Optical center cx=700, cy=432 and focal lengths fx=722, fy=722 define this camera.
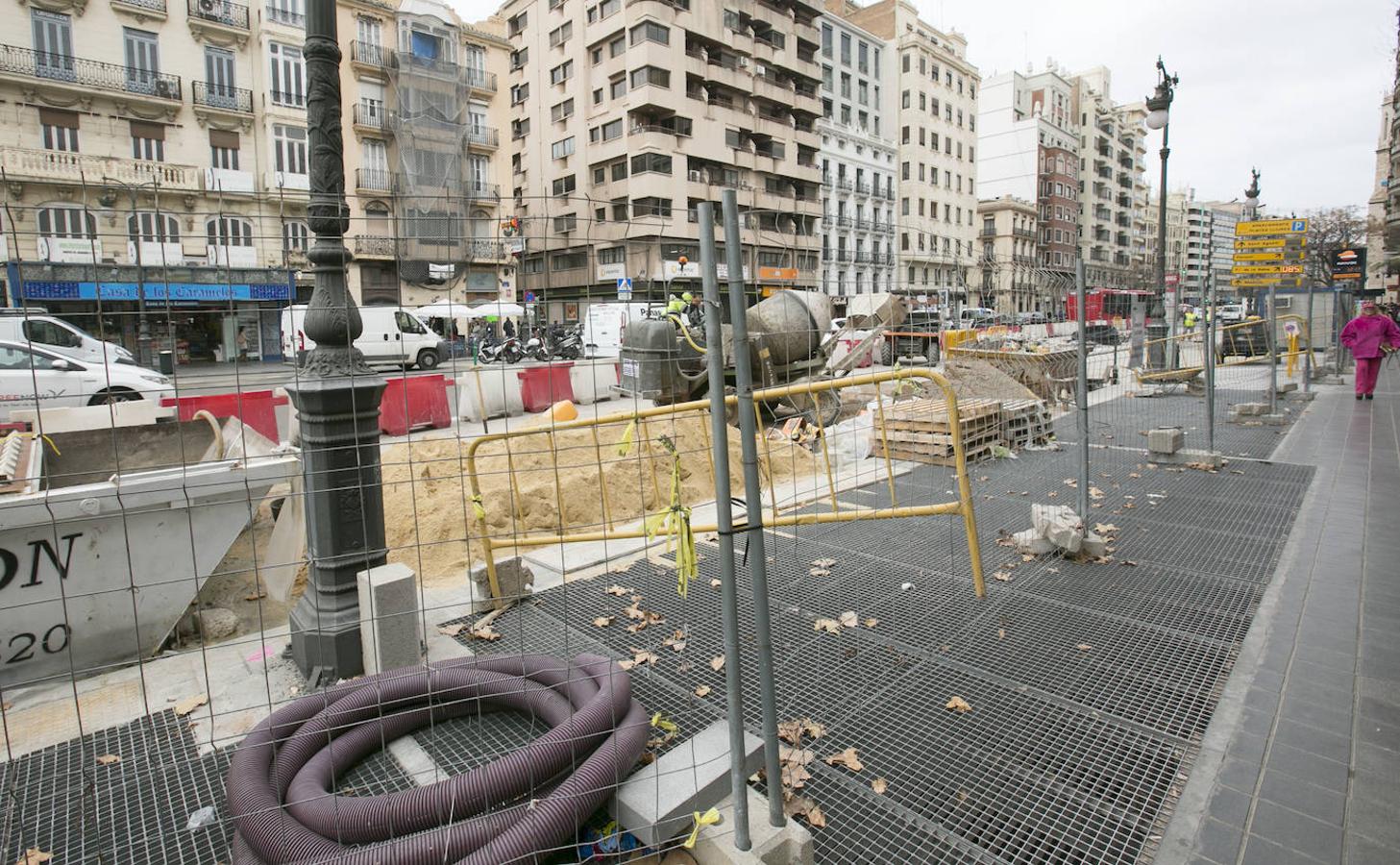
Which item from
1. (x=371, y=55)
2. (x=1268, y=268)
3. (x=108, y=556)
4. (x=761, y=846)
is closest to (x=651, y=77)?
(x=371, y=55)

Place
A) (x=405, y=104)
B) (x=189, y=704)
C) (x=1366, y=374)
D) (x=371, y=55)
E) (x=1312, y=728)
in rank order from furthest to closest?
(x=371, y=55) → (x=405, y=104) → (x=1366, y=374) → (x=189, y=704) → (x=1312, y=728)

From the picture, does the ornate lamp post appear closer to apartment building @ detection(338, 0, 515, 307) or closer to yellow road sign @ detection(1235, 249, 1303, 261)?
yellow road sign @ detection(1235, 249, 1303, 261)

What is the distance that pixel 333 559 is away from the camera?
3670 mm

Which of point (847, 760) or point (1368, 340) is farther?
point (1368, 340)

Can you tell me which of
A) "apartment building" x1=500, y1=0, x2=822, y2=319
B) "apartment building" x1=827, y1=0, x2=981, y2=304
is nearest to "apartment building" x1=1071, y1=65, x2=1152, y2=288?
"apartment building" x1=827, y1=0, x2=981, y2=304

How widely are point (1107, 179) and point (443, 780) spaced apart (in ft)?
370

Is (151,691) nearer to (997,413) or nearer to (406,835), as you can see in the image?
(406,835)

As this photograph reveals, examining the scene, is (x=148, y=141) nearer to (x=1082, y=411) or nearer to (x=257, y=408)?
(x=257, y=408)

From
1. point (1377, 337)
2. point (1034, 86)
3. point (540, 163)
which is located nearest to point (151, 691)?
point (1377, 337)

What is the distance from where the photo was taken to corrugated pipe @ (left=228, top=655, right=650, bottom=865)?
2.26 m

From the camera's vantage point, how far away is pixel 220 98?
98.6ft

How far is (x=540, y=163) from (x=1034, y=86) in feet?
198

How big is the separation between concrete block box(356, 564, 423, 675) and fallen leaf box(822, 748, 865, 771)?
211 cm

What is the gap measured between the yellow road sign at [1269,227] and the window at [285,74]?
3429cm
